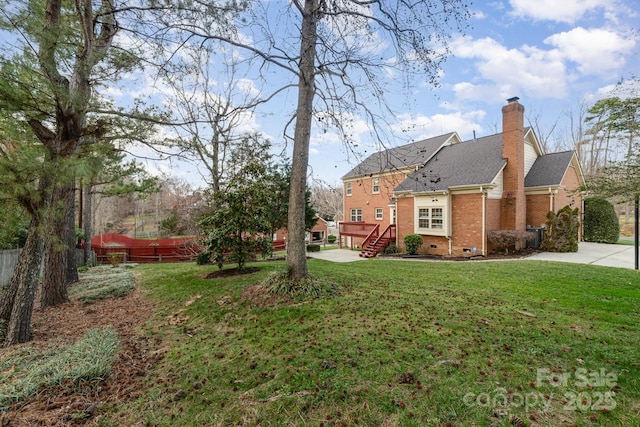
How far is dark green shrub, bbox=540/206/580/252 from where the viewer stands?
496 inches

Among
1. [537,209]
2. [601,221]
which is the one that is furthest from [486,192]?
[601,221]

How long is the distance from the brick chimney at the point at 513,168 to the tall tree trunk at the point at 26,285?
16.8 m

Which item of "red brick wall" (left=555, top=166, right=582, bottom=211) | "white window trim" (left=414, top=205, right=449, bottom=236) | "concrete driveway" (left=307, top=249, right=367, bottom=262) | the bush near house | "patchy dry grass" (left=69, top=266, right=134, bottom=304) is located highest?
"red brick wall" (left=555, top=166, right=582, bottom=211)

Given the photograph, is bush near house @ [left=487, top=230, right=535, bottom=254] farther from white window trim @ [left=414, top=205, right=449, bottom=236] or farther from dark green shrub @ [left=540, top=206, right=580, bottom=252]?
white window trim @ [left=414, top=205, right=449, bottom=236]

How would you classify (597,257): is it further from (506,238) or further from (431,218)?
(431,218)

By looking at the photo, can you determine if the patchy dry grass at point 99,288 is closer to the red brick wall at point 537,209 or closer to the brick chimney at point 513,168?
the brick chimney at point 513,168

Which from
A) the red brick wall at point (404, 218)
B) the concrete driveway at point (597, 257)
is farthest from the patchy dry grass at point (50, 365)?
the red brick wall at point (404, 218)

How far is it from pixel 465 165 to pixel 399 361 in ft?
48.9

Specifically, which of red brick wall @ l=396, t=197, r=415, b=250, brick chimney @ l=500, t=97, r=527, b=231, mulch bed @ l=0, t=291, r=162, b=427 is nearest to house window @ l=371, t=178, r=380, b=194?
red brick wall @ l=396, t=197, r=415, b=250

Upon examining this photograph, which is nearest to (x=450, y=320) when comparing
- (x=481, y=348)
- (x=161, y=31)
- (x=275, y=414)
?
(x=481, y=348)

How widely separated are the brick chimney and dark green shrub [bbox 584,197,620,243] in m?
5.84

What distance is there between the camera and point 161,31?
17.8ft

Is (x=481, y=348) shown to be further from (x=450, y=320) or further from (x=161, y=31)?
(x=161, y=31)

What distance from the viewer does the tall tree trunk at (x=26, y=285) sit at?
4289mm
